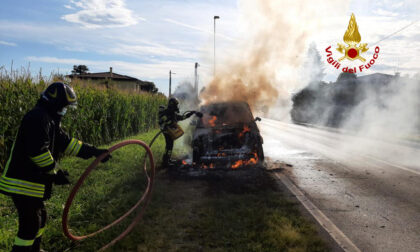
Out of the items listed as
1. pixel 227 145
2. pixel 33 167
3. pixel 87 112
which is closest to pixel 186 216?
pixel 33 167

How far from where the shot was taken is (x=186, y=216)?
4531 mm

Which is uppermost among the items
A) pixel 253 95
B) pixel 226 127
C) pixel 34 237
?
pixel 253 95

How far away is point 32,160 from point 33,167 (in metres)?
0.14

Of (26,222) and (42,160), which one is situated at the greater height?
(42,160)

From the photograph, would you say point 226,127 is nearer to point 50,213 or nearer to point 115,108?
point 50,213

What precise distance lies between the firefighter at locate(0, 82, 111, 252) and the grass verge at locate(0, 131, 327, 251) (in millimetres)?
790

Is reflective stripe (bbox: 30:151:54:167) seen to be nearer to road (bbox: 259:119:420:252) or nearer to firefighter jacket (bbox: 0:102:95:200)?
firefighter jacket (bbox: 0:102:95:200)

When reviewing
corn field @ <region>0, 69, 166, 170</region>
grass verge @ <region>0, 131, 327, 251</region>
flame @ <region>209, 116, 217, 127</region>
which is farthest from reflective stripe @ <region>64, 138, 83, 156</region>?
flame @ <region>209, 116, 217, 127</region>

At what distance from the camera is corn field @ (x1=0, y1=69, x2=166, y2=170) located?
6910mm

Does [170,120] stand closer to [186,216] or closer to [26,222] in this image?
[186,216]

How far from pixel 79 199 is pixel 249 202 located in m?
3.01

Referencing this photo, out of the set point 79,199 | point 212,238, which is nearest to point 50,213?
point 79,199

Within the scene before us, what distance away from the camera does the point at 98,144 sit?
440 inches

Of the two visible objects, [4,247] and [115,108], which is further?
[115,108]
